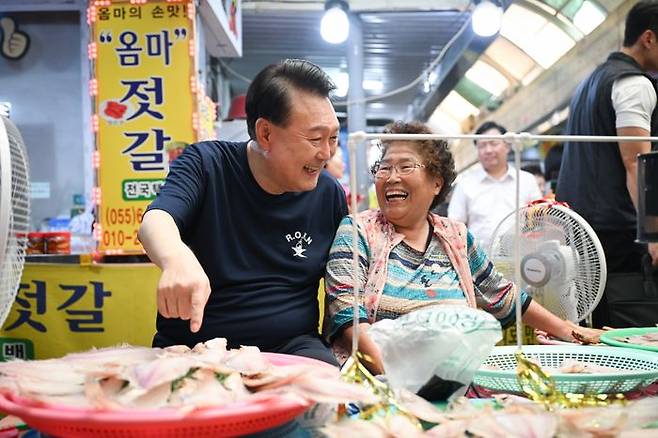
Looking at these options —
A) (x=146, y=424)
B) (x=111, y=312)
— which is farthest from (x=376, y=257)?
(x=111, y=312)

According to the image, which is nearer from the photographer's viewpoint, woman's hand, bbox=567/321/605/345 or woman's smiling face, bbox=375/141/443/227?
woman's hand, bbox=567/321/605/345

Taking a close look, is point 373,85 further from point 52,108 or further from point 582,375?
point 582,375

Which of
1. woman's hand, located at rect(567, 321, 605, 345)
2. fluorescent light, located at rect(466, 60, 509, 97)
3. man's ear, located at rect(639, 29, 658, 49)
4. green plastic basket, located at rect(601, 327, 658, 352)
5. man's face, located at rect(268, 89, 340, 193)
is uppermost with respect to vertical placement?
fluorescent light, located at rect(466, 60, 509, 97)

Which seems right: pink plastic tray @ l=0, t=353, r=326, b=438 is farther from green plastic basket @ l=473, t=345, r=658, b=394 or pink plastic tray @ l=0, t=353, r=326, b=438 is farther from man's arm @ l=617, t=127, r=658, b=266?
man's arm @ l=617, t=127, r=658, b=266

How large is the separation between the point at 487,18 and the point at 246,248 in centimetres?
542

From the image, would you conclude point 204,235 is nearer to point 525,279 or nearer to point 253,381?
point 253,381

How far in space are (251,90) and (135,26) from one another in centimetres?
246

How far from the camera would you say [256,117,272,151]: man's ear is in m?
1.92

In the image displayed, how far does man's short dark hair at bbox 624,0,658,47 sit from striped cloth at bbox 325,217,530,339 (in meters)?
1.52

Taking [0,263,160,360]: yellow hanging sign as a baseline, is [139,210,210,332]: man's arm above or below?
above

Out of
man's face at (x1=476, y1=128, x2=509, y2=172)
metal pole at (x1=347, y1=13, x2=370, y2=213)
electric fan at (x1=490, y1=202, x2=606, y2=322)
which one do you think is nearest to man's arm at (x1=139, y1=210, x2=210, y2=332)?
electric fan at (x1=490, y1=202, x2=606, y2=322)

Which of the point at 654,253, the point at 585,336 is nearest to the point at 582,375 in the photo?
the point at 585,336

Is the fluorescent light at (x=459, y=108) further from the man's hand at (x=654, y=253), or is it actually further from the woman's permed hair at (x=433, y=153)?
the woman's permed hair at (x=433, y=153)

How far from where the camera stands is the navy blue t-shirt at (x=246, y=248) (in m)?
1.85
